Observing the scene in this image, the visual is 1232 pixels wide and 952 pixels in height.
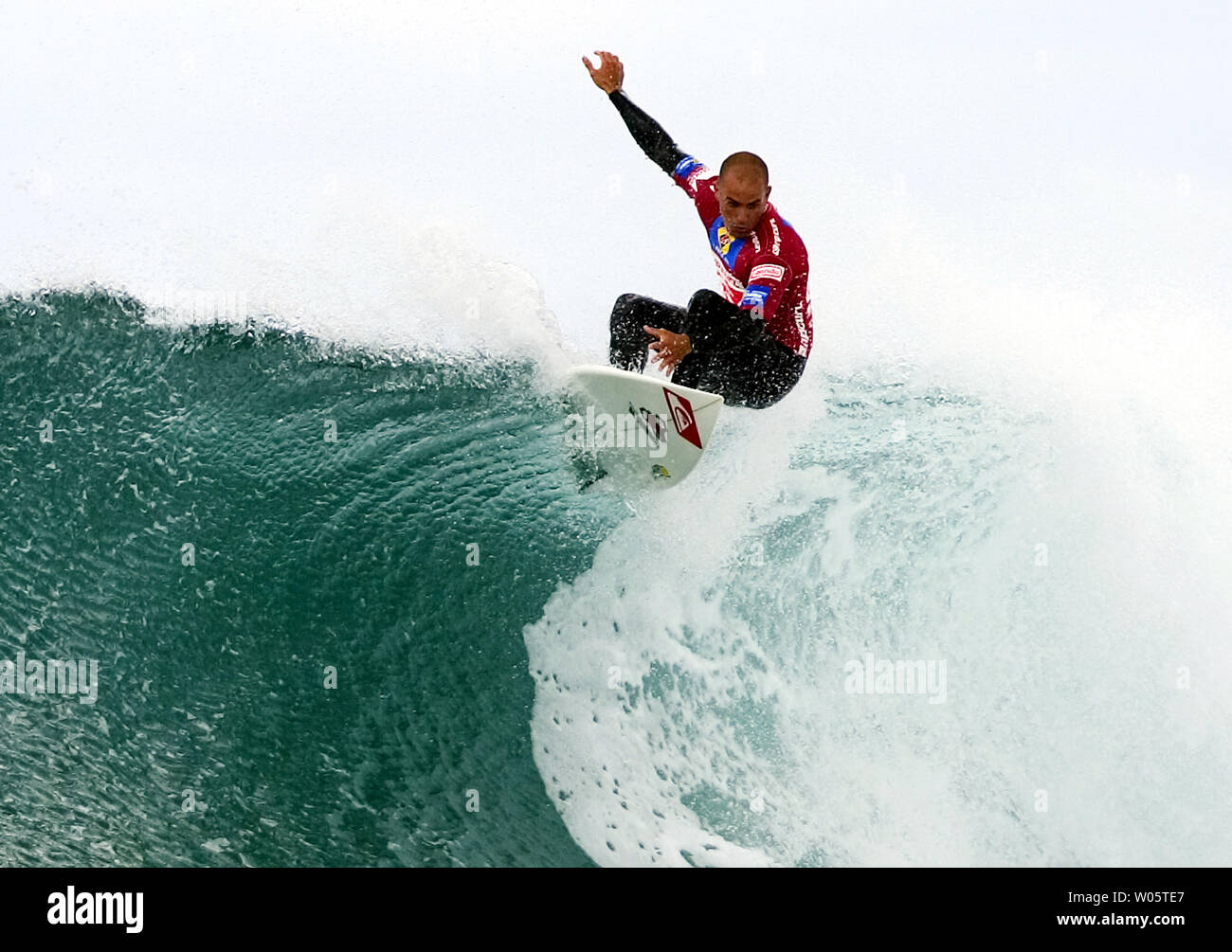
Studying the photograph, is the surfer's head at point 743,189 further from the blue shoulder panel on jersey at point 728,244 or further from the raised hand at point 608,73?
the raised hand at point 608,73

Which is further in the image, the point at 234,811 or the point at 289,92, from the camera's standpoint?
the point at 289,92

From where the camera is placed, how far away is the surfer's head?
4.09 m

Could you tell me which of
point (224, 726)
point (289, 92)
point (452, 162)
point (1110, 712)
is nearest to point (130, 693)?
point (224, 726)

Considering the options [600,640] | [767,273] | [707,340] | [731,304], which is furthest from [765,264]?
[600,640]

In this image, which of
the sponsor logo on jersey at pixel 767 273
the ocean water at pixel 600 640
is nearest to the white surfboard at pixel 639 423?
the ocean water at pixel 600 640

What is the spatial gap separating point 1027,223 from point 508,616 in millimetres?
6570

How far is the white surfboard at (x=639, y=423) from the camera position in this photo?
457 centimetres

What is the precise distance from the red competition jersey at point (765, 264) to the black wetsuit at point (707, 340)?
0.06m

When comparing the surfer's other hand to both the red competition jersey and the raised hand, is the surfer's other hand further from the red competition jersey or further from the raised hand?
the raised hand

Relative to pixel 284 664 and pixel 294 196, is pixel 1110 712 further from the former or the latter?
pixel 294 196

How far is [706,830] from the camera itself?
490cm

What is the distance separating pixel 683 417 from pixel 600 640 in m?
1.28

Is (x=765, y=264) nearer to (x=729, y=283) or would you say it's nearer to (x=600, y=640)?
(x=729, y=283)

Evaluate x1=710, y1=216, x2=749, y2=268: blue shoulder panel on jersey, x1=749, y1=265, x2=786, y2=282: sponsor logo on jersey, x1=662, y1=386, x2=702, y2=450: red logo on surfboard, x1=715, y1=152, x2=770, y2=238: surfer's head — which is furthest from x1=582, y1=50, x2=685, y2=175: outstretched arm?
x1=662, y1=386, x2=702, y2=450: red logo on surfboard
